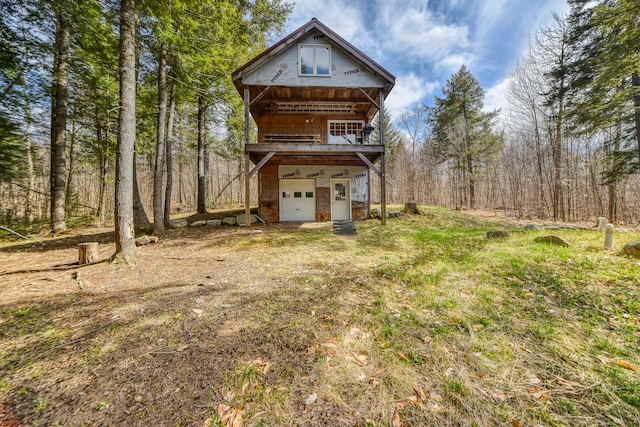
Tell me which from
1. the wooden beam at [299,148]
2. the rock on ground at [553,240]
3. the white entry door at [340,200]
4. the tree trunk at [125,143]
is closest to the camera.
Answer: the tree trunk at [125,143]

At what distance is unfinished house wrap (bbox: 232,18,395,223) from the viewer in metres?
9.19

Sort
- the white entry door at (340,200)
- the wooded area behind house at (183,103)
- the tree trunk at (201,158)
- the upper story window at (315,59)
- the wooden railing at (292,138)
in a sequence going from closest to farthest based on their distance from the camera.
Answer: the wooded area behind house at (183,103), the upper story window at (315,59), the wooden railing at (292,138), the white entry door at (340,200), the tree trunk at (201,158)

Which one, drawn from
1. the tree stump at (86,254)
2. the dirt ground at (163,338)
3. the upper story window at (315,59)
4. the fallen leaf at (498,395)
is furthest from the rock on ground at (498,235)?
the tree stump at (86,254)

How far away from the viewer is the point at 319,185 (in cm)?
1188

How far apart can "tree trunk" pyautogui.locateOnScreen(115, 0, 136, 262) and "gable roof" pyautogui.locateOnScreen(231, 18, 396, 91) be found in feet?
13.2

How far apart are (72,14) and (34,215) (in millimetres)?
9458

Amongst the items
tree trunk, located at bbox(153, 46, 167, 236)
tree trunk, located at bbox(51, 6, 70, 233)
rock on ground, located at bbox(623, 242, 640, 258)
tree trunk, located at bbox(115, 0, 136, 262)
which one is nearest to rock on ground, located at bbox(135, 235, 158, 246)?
tree trunk, located at bbox(153, 46, 167, 236)

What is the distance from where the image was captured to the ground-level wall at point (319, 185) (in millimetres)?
11547

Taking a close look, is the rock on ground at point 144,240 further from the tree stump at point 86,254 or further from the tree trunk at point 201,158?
the tree trunk at point 201,158

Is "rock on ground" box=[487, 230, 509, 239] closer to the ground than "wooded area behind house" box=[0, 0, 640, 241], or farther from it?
closer to the ground

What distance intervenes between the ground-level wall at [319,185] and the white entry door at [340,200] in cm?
16

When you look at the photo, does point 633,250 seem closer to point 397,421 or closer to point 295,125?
point 397,421

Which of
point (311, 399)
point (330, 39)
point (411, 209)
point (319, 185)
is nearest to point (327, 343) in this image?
point (311, 399)

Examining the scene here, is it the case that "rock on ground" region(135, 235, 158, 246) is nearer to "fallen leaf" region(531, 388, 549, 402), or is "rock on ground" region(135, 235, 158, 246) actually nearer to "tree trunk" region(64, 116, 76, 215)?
"tree trunk" region(64, 116, 76, 215)
